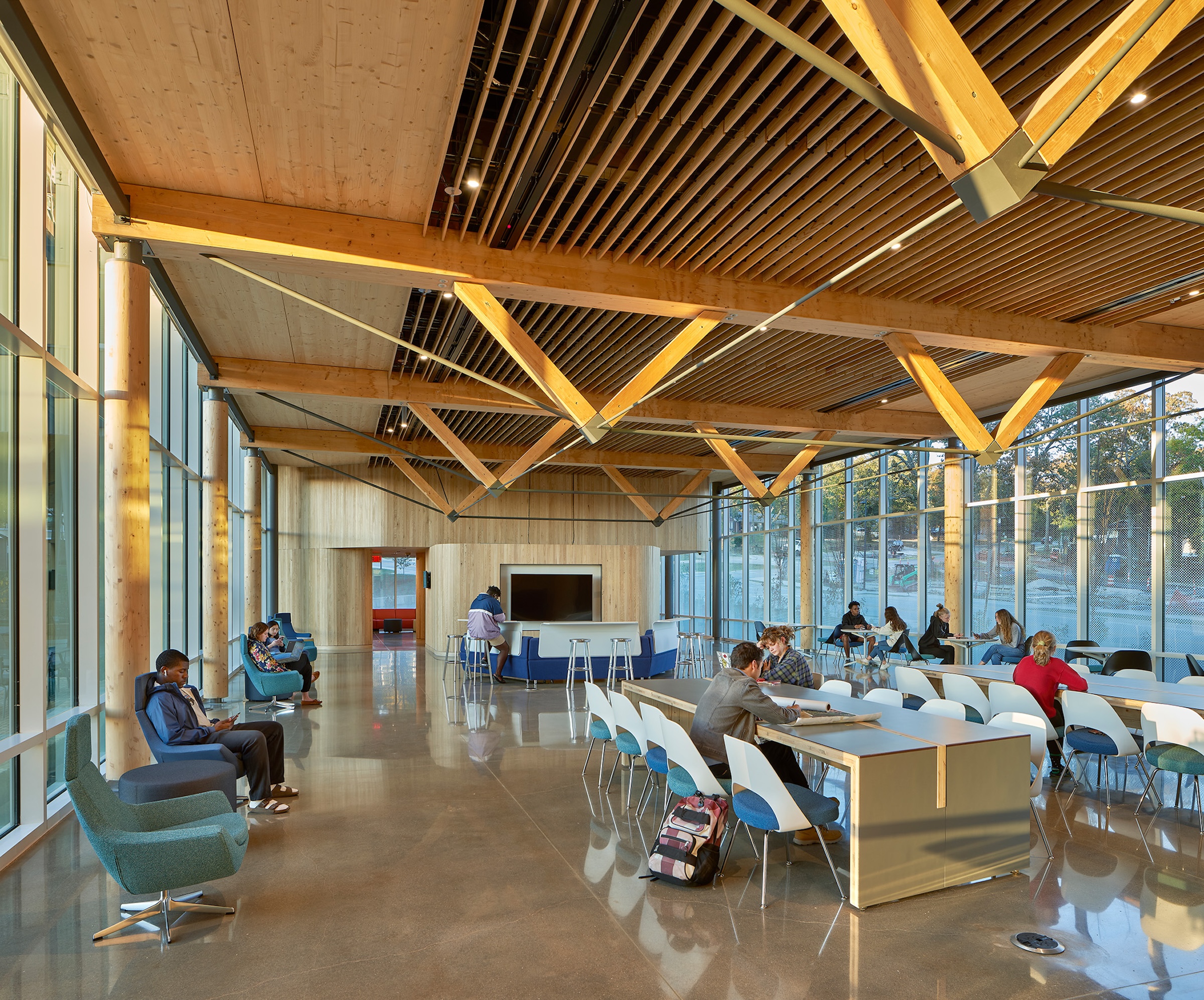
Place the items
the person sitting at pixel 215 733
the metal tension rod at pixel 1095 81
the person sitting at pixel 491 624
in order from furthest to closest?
1. the person sitting at pixel 491 624
2. the person sitting at pixel 215 733
3. the metal tension rod at pixel 1095 81

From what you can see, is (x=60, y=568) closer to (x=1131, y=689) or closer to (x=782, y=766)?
(x=782, y=766)

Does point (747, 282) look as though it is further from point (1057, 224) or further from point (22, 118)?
point (22, 118)

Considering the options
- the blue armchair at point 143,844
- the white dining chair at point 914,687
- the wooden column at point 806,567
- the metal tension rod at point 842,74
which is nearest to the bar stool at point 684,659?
the wooden column at point 806,567

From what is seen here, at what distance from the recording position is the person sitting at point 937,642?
12.3 meters

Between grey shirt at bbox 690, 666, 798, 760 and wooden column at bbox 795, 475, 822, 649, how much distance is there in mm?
13290

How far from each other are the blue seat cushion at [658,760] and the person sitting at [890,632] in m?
8.26

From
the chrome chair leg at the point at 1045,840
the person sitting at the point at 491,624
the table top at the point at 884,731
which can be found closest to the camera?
the table top at the point at 884,731

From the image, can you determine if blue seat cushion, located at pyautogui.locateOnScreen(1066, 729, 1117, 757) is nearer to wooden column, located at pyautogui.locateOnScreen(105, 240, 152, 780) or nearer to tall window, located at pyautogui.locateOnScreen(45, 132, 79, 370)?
wooden column, located at pyautogui.locateOnScreen(105, 240, 152, 780)

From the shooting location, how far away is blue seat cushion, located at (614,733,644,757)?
233 inches

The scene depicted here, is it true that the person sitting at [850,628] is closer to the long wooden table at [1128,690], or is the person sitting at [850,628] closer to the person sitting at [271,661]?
the long wooden table at [1128,690]

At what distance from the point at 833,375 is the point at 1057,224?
187 inches

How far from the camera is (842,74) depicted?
9.74ft

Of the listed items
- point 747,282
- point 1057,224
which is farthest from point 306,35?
point 1057,224

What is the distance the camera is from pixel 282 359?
10070 mm
